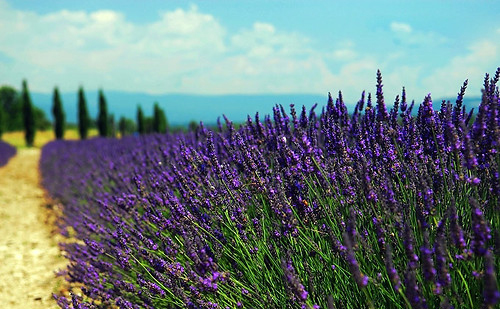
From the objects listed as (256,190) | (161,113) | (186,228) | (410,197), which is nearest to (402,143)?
(410,197)

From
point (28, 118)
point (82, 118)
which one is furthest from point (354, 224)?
point (82, 118)

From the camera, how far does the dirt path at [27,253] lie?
4.30 metres

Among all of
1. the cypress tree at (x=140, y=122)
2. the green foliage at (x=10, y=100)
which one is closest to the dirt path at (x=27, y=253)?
the cypress tree at (x=140, y=122)

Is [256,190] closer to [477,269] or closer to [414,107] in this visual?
[477,269]

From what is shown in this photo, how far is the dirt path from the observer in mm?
4304

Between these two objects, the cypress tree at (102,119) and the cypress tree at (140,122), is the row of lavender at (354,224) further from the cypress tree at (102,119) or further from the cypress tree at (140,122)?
the cypress tree at (102,119)

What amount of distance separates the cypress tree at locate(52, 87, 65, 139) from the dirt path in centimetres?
2713

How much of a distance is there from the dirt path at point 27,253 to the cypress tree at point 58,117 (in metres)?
27.1

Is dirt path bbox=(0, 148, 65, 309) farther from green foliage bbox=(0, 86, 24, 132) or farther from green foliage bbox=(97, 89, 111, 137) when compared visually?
green foliage bbox=(0, 86, 24, 132)

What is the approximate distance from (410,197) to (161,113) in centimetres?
3317

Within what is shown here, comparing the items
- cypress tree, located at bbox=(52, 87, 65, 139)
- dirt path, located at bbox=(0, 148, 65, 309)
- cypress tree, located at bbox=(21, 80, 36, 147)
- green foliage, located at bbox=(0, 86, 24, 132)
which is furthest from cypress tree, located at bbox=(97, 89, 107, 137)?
green foliage, located at bbox=(0, 86, 24, 132)

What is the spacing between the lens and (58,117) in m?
36.6

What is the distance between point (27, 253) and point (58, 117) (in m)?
33.6

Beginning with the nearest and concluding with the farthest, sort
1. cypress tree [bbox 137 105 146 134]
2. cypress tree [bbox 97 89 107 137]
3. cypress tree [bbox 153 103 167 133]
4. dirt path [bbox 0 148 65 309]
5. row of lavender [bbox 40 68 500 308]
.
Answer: row of lavender [bbox 40 68 500 308] → dirt path [bbox 0 148 65 309] → cypress tree [bbox 153 103 167 133] → cypress tree [bbox 137 105 146 134] → cypress tree [bbox 97 89 107 137]
